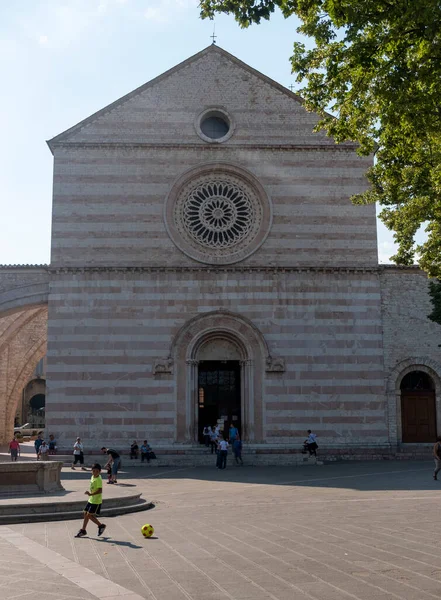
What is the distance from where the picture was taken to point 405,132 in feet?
43.7

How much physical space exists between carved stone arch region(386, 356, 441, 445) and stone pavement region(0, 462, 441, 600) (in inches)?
418

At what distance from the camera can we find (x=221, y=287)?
29.7 m

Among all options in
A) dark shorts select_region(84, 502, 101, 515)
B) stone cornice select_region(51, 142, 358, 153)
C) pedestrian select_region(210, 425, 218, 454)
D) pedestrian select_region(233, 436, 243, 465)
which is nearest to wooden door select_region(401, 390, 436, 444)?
pedestrian select_region(233, 436, 243, 465)

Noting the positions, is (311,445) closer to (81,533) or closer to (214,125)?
(214,125)

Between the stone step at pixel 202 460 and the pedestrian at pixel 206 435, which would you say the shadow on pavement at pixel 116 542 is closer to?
the stone step at pixel 202 460

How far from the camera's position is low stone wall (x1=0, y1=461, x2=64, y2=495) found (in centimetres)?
1672

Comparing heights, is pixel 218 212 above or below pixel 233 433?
above

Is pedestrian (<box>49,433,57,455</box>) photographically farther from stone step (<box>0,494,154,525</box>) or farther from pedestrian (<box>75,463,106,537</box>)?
pedestrian (<box>75,463,106,537</box>)

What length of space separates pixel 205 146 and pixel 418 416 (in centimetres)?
1417

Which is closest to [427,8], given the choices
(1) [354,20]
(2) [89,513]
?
(1) [354,20]

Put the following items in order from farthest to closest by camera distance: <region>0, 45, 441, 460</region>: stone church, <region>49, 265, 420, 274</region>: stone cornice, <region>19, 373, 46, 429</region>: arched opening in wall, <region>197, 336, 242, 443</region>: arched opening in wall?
<region>19, 373, 46, 429</region>: arched opening in wall < <region>197, 336, 242, 443</region>: arched opening in wall < <region>49, 265, 420, 274</region>: stone cornice < <region>0, 45, 441, 460</region>: stone church

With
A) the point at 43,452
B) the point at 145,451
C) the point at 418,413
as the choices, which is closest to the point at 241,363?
the point at 145,451

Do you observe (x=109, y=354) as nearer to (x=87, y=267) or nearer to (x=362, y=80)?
(x=87, y=267)

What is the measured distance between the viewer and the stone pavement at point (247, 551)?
862 cm
